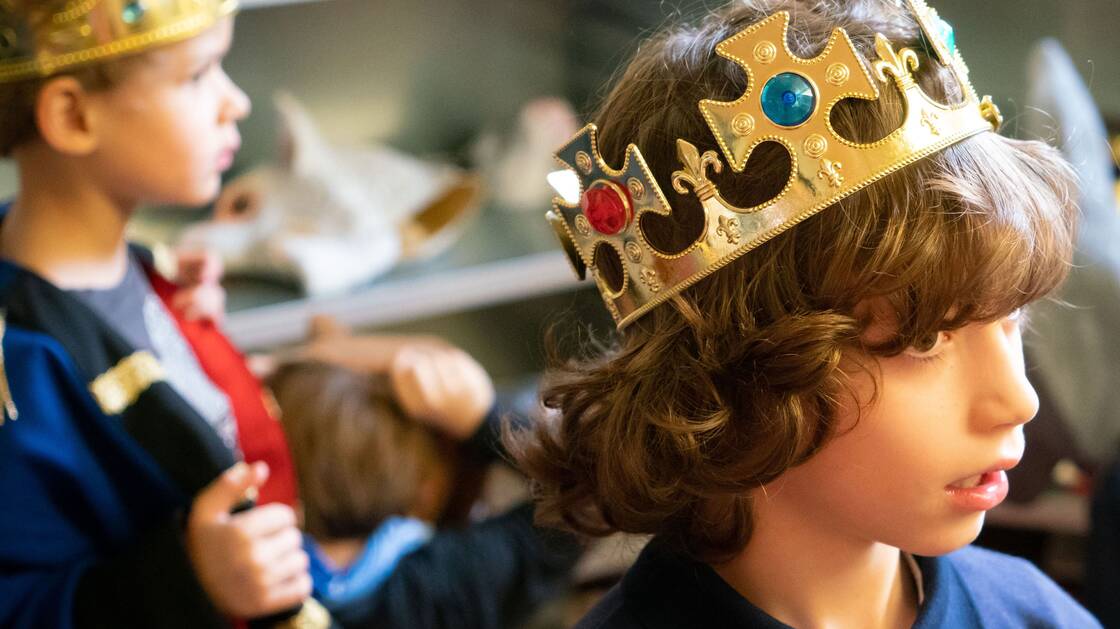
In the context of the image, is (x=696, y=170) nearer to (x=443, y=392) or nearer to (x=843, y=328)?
(x=843, y=328)

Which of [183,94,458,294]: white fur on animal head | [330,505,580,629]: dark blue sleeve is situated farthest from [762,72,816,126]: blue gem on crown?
[183,94,458,294]: white fur on animal head

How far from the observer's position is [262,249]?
5.82 ft

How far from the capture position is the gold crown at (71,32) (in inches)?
39.6

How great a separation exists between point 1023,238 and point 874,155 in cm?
10

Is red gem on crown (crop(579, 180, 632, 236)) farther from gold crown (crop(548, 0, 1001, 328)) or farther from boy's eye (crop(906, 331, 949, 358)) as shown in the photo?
boy's eye (crop(906, 331, 949, 358))

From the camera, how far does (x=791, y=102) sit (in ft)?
2.21

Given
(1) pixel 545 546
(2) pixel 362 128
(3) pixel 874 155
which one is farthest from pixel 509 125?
(3) pixel 874 155

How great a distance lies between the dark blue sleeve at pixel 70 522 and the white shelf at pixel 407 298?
2.09ft

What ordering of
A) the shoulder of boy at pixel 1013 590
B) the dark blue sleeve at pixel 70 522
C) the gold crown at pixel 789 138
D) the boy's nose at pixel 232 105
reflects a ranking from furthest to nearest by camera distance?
the boy's nose at pixel 232 105 < the dark blue sleeve at pixel 70 522 < the shoulder of boy at pixel 1013 590 < the gold crown at pixel 789 138

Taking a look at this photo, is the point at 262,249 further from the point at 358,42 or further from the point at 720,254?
the point at 720,254

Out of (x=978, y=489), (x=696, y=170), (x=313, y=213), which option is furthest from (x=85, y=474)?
(x=313, y=213)

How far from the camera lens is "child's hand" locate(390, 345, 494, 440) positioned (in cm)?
146

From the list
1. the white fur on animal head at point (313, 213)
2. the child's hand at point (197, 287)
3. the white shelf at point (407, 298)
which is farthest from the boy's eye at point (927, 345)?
the white fur on animal head at point (313, 213)

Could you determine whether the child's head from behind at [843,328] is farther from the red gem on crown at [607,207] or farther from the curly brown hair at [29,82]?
the curly brown hair at [29,82]
